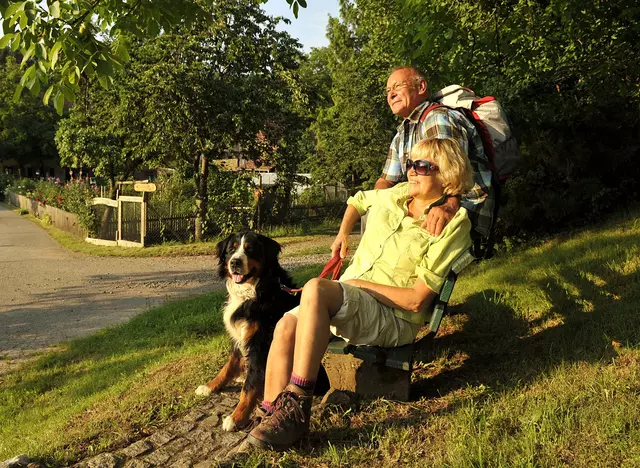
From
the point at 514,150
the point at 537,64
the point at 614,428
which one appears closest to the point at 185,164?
the point at 537,64

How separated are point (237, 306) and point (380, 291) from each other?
125 centimetres

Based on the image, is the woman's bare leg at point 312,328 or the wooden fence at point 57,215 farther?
the wooden fence at point 57,215

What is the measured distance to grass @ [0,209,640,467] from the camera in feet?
8.59

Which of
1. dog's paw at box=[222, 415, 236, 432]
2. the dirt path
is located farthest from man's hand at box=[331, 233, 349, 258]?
the dirt path

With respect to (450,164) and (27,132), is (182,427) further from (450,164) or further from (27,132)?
(27,132)

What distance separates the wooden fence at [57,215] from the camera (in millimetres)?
17345

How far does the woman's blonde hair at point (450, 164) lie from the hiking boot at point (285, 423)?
142 cm

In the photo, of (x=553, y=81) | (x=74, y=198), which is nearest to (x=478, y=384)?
(x=553, y=81)

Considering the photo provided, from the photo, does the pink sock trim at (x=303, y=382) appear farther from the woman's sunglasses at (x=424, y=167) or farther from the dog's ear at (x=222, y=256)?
the dog's ear at (x=222, y=256)

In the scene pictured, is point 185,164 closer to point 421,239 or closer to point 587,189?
point 587,189

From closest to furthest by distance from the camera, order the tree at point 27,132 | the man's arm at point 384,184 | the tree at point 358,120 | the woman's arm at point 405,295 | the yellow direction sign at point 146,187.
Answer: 1. the woman's arm at point 405,295
2. the man's arm at point 384,184
3. the yellow direction sign at point 146,187
4. the tree at point 358,120
5. the tree at point 27,132

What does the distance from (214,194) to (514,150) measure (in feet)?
38.9

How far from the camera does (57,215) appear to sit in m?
19.8

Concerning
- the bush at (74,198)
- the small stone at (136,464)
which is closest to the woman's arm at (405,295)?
the small stone at (136,464)
